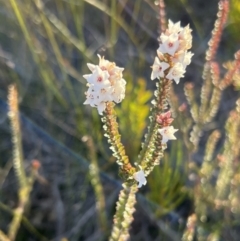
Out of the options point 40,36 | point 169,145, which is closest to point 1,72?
point 40,36

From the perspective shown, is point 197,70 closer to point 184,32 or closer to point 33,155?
point 33,155

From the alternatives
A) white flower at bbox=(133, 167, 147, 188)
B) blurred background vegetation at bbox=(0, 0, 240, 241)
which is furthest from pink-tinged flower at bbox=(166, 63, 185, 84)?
blurred background vegetation at bbox=(0, 0, 240, 241)

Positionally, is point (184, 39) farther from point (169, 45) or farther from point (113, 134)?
point (113, 134)

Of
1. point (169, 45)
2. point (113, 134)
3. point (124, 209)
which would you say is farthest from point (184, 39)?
point (124, 209)

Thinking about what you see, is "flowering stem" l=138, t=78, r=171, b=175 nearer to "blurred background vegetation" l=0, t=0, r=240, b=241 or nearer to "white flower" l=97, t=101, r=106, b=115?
"white flower" l=97, t=101, r=106, b=115

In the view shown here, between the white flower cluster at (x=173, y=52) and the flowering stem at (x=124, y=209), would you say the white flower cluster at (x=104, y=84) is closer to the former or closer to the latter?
the white flower cluster at (x=173, y=52)
